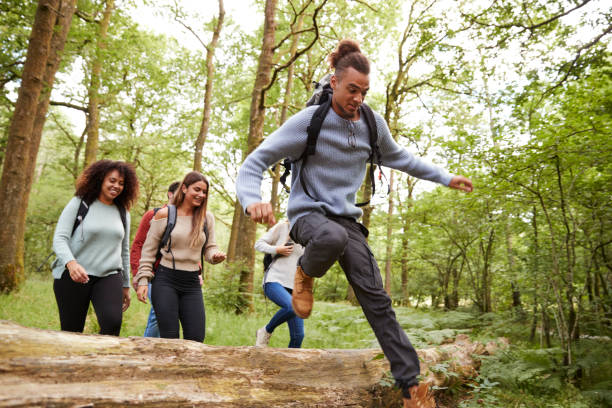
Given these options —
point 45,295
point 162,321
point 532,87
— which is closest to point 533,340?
point 532,87

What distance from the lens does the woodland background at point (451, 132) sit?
5.59 metres

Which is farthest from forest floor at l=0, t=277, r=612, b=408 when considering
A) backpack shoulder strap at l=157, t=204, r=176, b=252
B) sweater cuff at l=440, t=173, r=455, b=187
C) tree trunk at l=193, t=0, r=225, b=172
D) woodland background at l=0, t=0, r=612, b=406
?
tree trunk at l=193, t=0, r=225, b=172

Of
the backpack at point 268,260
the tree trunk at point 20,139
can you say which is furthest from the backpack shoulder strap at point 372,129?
the tree trunk at point 20,139

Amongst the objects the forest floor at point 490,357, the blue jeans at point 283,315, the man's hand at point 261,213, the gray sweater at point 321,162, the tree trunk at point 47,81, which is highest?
the tree trunk at point 47,81

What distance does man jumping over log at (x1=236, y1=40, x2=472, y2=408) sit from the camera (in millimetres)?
2598

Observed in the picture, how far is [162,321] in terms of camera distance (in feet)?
12.2

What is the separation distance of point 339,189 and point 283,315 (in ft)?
7.31

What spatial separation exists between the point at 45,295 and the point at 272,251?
796 cm

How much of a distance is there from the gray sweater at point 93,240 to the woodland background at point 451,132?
2.74 meters

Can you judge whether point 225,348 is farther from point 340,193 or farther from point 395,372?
point 340,193

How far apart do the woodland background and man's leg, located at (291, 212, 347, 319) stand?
749 millimetres

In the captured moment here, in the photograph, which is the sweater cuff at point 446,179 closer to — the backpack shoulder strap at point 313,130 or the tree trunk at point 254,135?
the backpack shoulder strap at point 313,130

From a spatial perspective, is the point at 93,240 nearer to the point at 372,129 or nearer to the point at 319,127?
the point at 319,127

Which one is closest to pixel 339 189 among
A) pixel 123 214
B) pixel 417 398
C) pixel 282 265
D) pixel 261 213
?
pixel 261 213
